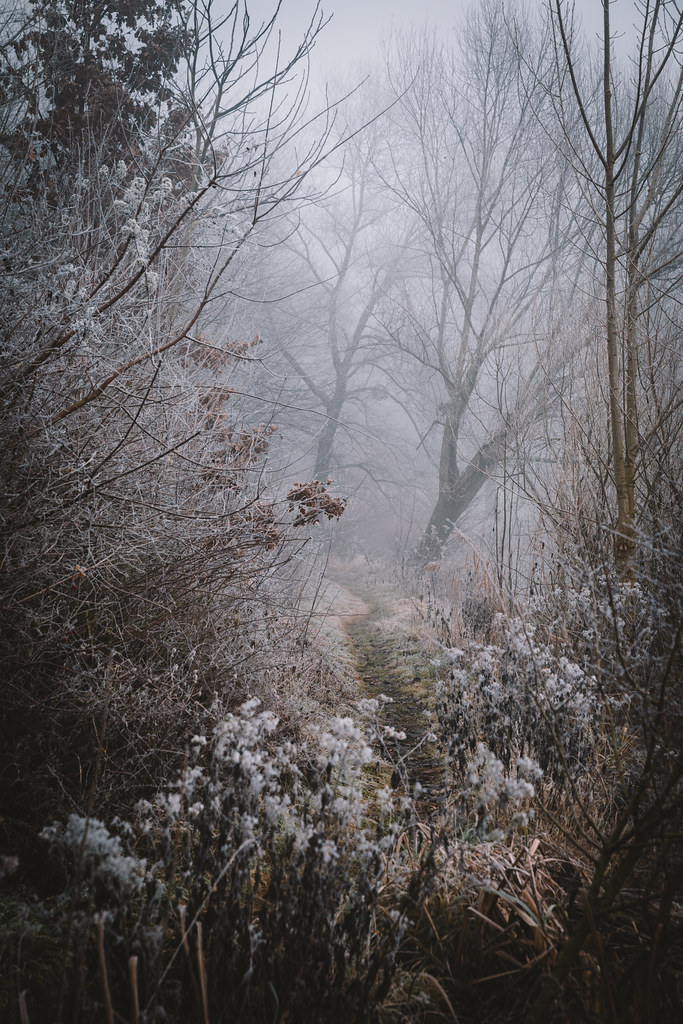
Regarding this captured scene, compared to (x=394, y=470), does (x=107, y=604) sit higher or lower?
lower

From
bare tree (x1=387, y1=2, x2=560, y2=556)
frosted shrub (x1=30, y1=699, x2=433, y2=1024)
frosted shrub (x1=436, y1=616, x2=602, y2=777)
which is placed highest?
bare tree (x1=387, y1=2, x2=560, y2=556)

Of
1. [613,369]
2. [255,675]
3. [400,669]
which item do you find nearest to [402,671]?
[400,669]

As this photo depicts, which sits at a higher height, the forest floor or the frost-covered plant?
the forest floor

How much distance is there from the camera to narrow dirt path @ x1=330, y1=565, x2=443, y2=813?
340 centimetres

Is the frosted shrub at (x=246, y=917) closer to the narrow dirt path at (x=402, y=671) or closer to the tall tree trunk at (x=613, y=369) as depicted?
the narrow dirt path at (x=402, y=671)

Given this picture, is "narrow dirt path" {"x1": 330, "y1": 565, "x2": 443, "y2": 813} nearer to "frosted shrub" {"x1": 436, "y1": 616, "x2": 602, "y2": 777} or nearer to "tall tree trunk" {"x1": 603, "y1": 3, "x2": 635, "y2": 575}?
"frosted shrub" {"x1": 436, "y1": 616, "x2": 602, "y2": 777}

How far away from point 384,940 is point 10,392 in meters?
2.54

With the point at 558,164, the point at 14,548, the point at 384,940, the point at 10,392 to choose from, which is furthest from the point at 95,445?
the point at 558,164

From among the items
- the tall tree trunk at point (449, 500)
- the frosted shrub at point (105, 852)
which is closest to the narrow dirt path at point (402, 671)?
the frosted shrub at point (105, 852)

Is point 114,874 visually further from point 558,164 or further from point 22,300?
point 558,164

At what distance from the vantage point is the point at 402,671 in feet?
Result: 19.8

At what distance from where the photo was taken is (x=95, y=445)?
2.65 metres

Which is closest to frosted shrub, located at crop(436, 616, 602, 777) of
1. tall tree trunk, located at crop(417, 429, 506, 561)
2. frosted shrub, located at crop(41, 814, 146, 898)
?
frosted shrub, located at crop(41, 814, 146, 898)

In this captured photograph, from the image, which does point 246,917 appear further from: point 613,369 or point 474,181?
point 474,181
